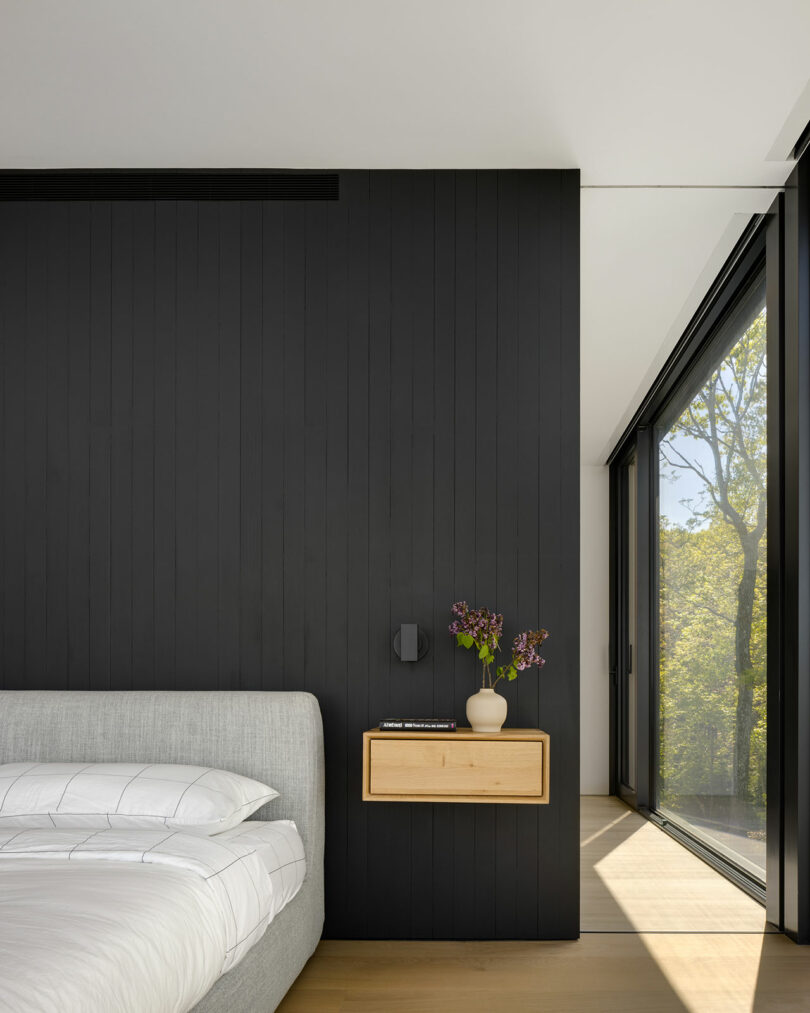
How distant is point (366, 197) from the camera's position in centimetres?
343

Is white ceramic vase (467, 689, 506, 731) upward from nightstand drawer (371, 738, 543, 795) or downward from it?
upward

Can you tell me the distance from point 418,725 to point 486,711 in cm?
22

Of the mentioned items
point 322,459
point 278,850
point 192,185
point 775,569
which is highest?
point 192,185

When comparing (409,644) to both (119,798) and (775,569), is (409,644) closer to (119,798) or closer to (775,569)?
(119,798)

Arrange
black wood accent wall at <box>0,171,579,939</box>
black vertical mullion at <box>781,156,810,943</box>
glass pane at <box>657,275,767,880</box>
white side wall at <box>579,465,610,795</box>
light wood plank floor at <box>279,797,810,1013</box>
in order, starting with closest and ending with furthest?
light wood plank floor at <box>279,797,810,1013</box>
black vertical mullion at <box>781,156,810,943</box>
black wood accent wall at <box>0,171,579,939</box>
glass pane at <box>657,275,767,880</box>
white side wall at <box>579,465,610,795</box>

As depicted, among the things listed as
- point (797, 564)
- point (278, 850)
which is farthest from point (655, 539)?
point (278, 850)

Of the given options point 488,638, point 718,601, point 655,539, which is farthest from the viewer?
point 655,539

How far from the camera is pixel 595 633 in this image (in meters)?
6.20

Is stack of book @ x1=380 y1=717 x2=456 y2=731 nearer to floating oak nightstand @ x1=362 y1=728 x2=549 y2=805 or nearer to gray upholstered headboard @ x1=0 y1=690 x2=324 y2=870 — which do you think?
floating oak nightstand @ x1=362 y1=728 x2=549 y2=805

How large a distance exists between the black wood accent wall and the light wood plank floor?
0.93ft

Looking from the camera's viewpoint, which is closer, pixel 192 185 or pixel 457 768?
pixel 457 768

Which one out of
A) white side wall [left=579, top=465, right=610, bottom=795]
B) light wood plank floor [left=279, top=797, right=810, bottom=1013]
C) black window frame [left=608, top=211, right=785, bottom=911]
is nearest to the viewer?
light wood plank floor [left=279, top=797, right=810, bottom=1013]

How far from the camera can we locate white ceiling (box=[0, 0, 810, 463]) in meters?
2.56

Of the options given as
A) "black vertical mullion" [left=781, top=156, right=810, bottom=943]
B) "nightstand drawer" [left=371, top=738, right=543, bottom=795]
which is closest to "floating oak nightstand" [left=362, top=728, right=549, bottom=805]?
"nightstand drawer" [left=371, top=738, right=543, bottom=795]
